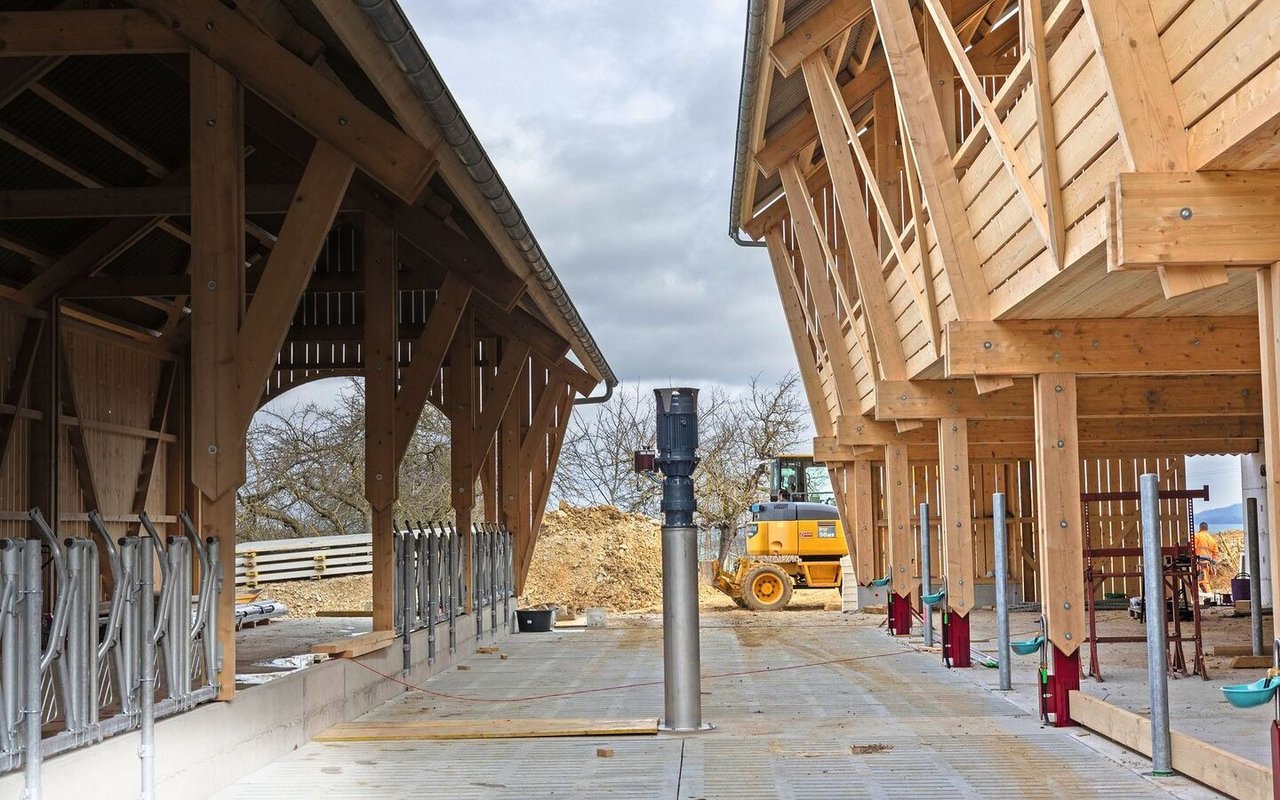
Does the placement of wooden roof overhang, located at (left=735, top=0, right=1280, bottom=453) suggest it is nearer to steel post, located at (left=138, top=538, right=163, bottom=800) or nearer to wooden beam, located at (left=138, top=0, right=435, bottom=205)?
wooden beam, located at (left=138, top=0, right=435, bottom=205)

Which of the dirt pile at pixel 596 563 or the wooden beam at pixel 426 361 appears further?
the dirt pile at pixel 596 563

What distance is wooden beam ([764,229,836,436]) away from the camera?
17.7m

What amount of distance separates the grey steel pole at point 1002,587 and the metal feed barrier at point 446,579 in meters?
4.72

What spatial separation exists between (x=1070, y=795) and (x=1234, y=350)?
3.46 m

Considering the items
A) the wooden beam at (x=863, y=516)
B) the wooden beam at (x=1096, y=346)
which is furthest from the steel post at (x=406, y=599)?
the wooden beam at (x=863, y=516)

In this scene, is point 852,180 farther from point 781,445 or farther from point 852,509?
point 781,445

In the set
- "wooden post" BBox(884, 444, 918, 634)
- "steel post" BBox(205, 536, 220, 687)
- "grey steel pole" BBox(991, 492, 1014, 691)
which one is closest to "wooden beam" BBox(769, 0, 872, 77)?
"grey steel pole" BBox(991, 492, 1014, 691)

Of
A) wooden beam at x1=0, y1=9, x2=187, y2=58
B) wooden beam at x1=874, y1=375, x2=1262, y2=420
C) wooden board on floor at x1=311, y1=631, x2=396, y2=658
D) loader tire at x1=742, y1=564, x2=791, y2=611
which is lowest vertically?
loader tire at x1=742, y1=564, x2=791, y2=611

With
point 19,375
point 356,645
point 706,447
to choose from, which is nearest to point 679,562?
point 356,645

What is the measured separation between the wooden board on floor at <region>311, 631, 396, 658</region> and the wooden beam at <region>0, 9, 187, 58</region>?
4.10 meters

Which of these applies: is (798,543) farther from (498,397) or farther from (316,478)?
(498,397)

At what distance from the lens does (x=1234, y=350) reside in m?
8.33

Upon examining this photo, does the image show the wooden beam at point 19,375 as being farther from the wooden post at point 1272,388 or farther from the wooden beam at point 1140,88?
the wooden post at point 1272,388

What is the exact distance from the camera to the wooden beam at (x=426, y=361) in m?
10.8
